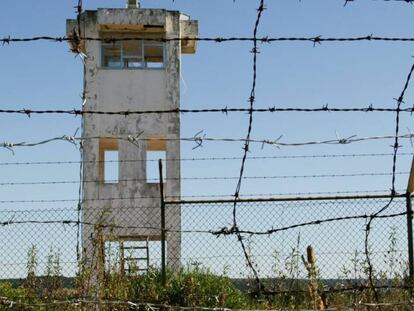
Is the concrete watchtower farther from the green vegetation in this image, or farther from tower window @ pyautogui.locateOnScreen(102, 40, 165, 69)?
the green vegetation

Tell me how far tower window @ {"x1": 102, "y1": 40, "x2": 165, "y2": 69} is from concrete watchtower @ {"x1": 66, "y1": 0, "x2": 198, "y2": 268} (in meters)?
0.03

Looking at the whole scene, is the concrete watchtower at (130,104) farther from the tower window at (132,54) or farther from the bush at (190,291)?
the bush at (190,291)

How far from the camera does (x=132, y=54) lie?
2353 centimetres

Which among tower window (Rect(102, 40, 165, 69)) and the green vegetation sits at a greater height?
tower window (Rect(102, 40, 165, 69))

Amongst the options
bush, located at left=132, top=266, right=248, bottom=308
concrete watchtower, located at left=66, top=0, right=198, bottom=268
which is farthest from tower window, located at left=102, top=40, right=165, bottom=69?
bush, located at left=132, top=266, right=248, bottom=308

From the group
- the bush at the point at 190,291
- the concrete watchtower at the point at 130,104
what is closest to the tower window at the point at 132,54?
the concrete watchtower at the point at 130,104

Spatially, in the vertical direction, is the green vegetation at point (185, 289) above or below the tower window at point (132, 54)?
below

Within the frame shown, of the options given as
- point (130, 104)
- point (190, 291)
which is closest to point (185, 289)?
point (190, 291)

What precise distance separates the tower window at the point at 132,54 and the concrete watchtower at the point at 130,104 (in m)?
0.03

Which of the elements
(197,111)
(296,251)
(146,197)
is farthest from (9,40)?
(146,197)

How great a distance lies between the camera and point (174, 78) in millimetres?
22438

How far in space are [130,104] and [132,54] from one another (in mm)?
2305

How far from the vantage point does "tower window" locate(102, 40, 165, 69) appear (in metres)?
22.9

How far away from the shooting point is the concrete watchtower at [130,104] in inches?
838
